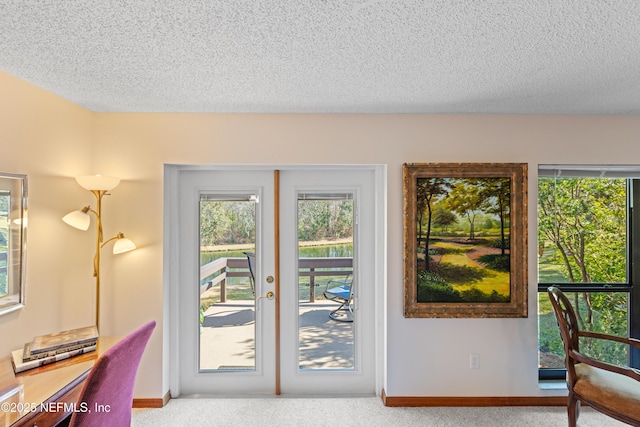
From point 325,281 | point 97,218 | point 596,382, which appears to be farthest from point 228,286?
point 596,382

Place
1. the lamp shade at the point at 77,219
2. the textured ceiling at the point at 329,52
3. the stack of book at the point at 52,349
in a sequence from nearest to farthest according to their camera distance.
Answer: the textured ceiling at the point at 329,52
the stack of book at the point at 52,349
the lamp shade at the point at 77,219

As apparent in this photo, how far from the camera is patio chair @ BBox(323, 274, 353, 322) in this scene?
3061mm

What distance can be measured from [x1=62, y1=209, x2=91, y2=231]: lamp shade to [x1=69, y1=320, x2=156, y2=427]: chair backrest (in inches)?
41.9

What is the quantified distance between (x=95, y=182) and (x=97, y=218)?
365mm

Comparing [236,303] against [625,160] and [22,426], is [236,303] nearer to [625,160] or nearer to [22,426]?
[22,426]

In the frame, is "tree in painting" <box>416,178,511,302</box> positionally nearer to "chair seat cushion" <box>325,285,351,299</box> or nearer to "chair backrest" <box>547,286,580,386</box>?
"chair backrest" <box>547,286,580,386</box>

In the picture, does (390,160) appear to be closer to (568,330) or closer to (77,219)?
(568,330)

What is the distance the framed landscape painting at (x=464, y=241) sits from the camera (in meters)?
2.81

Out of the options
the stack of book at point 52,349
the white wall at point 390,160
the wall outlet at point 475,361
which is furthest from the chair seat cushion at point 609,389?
the stack of book at point 52,349

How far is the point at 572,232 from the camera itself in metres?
3.09

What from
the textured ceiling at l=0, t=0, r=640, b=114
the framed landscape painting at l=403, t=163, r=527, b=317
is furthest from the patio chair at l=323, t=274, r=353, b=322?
the textured ceiling at l=0, t=0, r=640, b=114

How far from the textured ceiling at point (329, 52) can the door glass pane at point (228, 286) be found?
0.93 m

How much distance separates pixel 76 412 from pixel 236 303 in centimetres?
160

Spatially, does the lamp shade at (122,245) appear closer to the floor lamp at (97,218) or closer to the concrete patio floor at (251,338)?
the floor lamp at (97,218)
